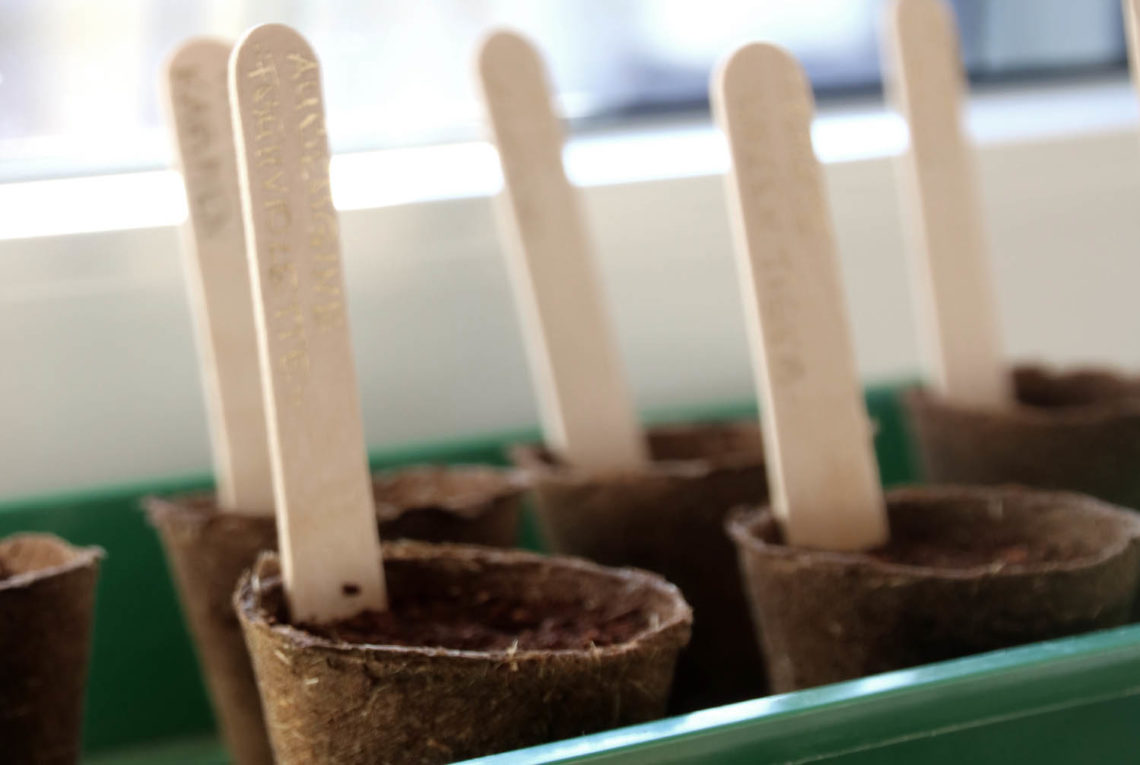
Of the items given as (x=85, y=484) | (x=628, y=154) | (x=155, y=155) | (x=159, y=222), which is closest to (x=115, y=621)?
(x=85, y=484)

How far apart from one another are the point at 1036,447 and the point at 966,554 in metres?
0.11

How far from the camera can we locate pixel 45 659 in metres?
0.46

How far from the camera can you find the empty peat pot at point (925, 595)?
446 millimetres

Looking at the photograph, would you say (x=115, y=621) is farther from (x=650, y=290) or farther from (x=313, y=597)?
(x=650, y=290)

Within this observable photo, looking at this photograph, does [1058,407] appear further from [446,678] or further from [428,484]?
[446,678]

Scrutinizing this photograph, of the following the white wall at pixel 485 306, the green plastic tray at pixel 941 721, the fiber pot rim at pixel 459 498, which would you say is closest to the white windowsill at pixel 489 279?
the white wall at pixel 485 306

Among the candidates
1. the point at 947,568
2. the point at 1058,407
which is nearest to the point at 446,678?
the point at 947,568

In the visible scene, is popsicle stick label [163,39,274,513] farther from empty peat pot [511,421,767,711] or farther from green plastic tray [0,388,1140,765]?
green plastic tray [0,388,1140,765]

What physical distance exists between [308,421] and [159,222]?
1.15 feet

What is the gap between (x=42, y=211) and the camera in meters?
0.73

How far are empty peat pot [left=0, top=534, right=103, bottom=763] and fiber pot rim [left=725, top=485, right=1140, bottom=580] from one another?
0.26 metres

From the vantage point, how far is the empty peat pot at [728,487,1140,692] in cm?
45

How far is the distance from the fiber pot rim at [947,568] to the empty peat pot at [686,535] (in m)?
0.02

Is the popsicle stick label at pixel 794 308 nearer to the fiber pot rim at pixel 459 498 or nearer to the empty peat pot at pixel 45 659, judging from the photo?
the fiber pot rim at pixel 459 498
